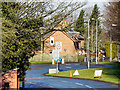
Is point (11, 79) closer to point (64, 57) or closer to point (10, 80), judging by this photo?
point (10, 80)

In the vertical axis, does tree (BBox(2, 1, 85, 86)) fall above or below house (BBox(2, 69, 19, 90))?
above

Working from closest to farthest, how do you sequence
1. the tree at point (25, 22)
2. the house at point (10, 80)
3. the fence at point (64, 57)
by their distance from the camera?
the tree at point (25, 22) < the house at point (10, 80) < the fence at point (64, 57)

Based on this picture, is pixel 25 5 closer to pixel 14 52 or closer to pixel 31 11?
pixel 31 11

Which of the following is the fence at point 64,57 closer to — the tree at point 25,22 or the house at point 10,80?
the house at point 10,80

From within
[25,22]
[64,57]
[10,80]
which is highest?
[25,22]

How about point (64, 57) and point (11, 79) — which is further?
point (64, 57)

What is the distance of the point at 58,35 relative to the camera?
265 inches

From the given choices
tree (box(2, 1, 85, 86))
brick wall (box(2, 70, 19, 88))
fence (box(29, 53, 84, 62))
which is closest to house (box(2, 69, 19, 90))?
brick wall (box(2, 70, 19, 88))

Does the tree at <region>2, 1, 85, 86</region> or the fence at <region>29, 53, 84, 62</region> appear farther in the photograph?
the fence at <region>29, 53, 84, 62</region>

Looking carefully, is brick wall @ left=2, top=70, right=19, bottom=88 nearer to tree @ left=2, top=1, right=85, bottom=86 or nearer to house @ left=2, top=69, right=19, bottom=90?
house @ left=2, top=69, right=19, bottom=90

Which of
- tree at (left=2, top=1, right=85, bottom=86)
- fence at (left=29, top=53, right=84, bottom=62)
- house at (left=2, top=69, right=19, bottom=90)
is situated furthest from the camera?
fence at (left=29, top=53, right=84, bottom=62)

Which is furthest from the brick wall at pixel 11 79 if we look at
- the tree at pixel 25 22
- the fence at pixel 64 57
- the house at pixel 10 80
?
the fence at pixel 64 57

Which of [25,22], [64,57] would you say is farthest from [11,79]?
[64,57]

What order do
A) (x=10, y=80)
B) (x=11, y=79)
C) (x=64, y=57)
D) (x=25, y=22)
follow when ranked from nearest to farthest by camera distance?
(x=25, y=22) → (x=10, y=80) → (x=11, y=79) → (x=64, y=57)
